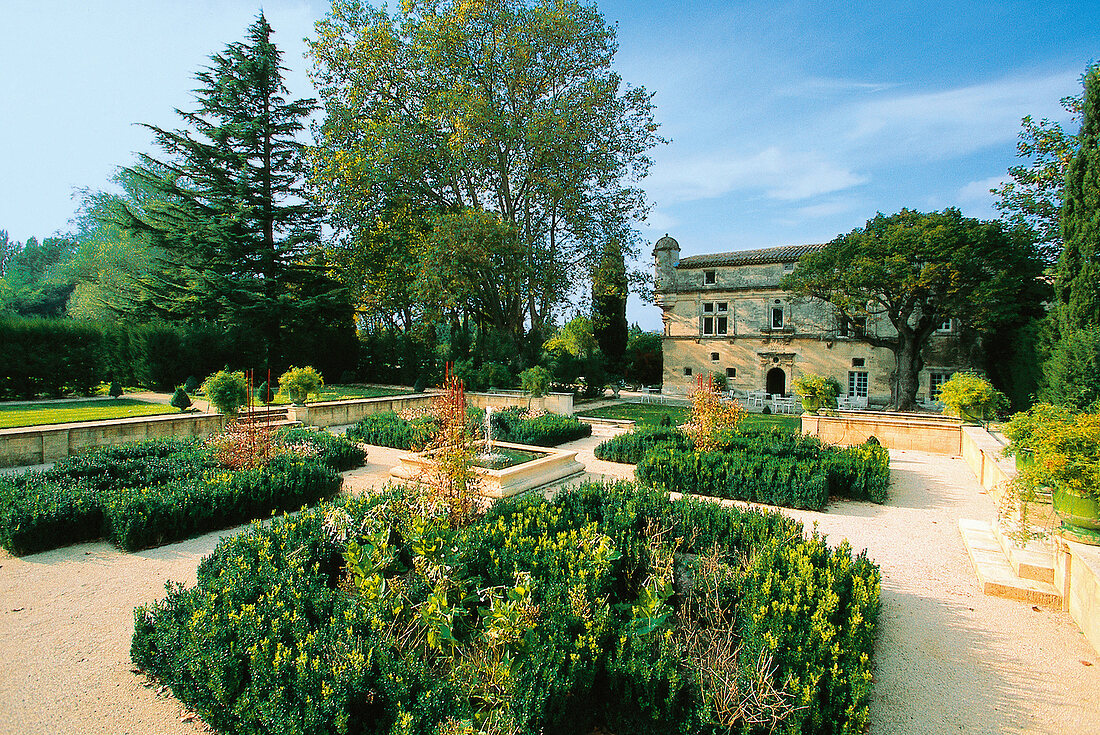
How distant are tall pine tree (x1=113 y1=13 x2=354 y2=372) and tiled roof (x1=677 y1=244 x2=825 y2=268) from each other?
19277mm

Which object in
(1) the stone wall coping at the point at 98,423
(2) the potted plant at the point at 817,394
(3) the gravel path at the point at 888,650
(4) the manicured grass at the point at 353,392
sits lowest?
(3) the gravel path at the point at 888,650

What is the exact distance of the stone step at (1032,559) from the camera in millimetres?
4590

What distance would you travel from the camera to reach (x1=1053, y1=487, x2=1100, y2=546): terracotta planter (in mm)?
4258

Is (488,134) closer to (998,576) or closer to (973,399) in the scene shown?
(973,399)

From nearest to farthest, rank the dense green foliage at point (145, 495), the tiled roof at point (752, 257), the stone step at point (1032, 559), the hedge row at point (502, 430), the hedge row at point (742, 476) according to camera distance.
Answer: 1. the stone step at point (1032, 559)
2. the dense green foliage at point (145, 495)
3. the hedge row at point (742, 476)
4. the hedge row at point (502, 430)
5. the tiled roof at point (752, 257)

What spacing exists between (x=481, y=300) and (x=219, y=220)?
1085 centimetres

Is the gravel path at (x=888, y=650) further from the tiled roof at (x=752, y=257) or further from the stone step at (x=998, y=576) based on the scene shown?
the tiled roof at (x=752, y=257)

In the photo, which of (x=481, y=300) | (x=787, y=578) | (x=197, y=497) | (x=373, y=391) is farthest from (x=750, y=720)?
(x=481, y=300)

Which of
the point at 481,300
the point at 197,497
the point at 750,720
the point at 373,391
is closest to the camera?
the point at 750,720

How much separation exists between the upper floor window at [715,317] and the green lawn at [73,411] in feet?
82.0

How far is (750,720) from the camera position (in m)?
2.55

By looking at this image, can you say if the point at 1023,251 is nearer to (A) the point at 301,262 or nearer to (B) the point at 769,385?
(B) the point at 769,385

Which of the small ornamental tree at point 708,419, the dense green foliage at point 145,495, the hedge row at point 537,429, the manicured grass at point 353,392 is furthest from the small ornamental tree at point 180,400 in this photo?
the small ornamental tree at point 708,419

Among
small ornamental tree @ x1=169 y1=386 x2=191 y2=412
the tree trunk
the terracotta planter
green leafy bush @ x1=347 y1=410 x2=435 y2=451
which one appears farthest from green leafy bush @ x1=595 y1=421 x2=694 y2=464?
the tree trunk
